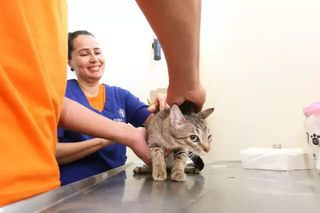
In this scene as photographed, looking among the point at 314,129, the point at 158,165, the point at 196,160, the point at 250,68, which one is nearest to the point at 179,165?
the point at 158,165

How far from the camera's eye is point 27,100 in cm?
45

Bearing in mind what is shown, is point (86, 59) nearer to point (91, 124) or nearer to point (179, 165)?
point (91, 124)

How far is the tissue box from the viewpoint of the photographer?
3.53 ft

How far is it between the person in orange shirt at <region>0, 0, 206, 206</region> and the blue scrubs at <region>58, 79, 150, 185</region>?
65cm

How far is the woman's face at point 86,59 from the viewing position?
1.37 meters

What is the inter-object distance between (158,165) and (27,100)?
51cm

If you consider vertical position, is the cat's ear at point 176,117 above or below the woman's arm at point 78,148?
above

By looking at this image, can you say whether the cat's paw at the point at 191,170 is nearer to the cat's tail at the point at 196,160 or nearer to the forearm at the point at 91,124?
the cat's tail at the point at 196,160

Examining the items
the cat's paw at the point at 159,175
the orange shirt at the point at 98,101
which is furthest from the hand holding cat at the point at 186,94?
the orange shirt at the point at 98,101

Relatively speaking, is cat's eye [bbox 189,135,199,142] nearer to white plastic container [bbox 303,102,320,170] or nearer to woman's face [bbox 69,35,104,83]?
white plastic container [bbox 303,102,320,170]

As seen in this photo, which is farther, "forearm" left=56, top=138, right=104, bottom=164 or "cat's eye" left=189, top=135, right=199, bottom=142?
"forearm" left=56, top=138, right=104, bottom=164

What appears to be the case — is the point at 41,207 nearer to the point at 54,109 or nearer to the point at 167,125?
the point at 54,109


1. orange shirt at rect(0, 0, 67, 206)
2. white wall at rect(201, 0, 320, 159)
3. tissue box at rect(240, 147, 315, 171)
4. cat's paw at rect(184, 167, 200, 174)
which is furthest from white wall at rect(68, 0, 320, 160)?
orange shirt at rect(0, 0, 67, 206)

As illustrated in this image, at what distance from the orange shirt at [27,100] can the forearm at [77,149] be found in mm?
587
